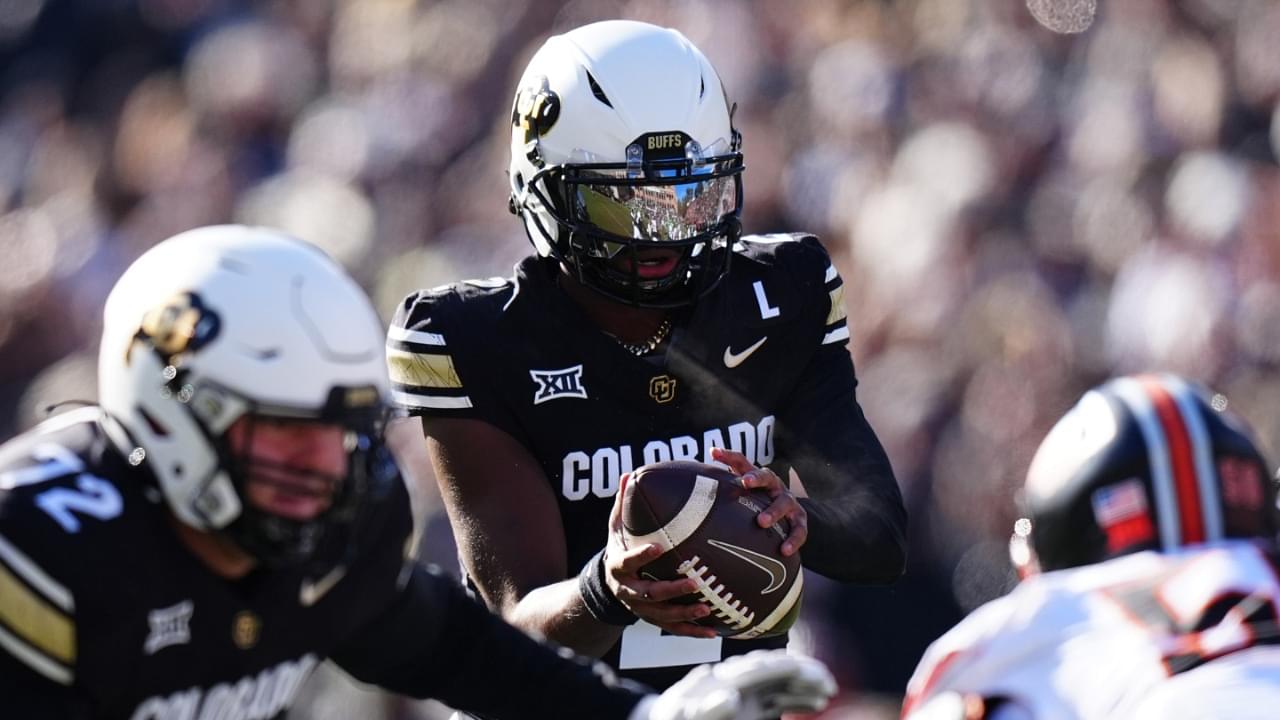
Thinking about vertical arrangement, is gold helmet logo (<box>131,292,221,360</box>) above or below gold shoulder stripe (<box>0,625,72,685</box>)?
above

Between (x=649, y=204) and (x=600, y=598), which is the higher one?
(x=649, y=204)

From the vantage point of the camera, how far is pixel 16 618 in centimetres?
241

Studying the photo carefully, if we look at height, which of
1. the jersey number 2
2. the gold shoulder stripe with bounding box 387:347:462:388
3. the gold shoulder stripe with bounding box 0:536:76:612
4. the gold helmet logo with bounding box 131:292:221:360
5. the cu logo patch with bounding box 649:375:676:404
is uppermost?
the gold helmet logo with bounding box 131:292:221:360

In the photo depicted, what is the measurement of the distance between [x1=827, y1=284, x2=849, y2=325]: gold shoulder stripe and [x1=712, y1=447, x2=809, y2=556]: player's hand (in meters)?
0.59

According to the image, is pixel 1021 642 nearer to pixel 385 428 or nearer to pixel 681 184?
pixel 385 428

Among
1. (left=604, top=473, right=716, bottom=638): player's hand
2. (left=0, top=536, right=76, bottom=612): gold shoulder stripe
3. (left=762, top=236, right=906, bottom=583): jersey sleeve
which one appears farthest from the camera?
(left=762, top=236, right=906, bottom=583): jersey sleeve

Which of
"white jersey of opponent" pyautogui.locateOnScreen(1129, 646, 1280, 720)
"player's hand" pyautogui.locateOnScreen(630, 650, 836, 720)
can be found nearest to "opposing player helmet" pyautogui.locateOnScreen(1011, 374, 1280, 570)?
"white jersey of opponent" pyautogui.locateOnScreen(1129, 646, 1280, 720)

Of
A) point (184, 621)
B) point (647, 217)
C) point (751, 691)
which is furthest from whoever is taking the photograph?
point (647, 217)

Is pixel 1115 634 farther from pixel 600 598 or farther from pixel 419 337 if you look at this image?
pixel 419 337

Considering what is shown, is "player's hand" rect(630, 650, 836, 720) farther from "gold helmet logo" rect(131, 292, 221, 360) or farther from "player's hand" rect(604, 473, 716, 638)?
"gold helmet logo" rect(131, 292, 221, 360)

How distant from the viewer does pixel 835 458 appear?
360 cm

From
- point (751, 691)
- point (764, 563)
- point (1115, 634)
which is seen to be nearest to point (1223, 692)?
point (1115, 634)

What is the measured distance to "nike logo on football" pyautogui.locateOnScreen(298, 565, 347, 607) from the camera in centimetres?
282

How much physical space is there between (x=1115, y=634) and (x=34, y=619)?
143 centimetres
